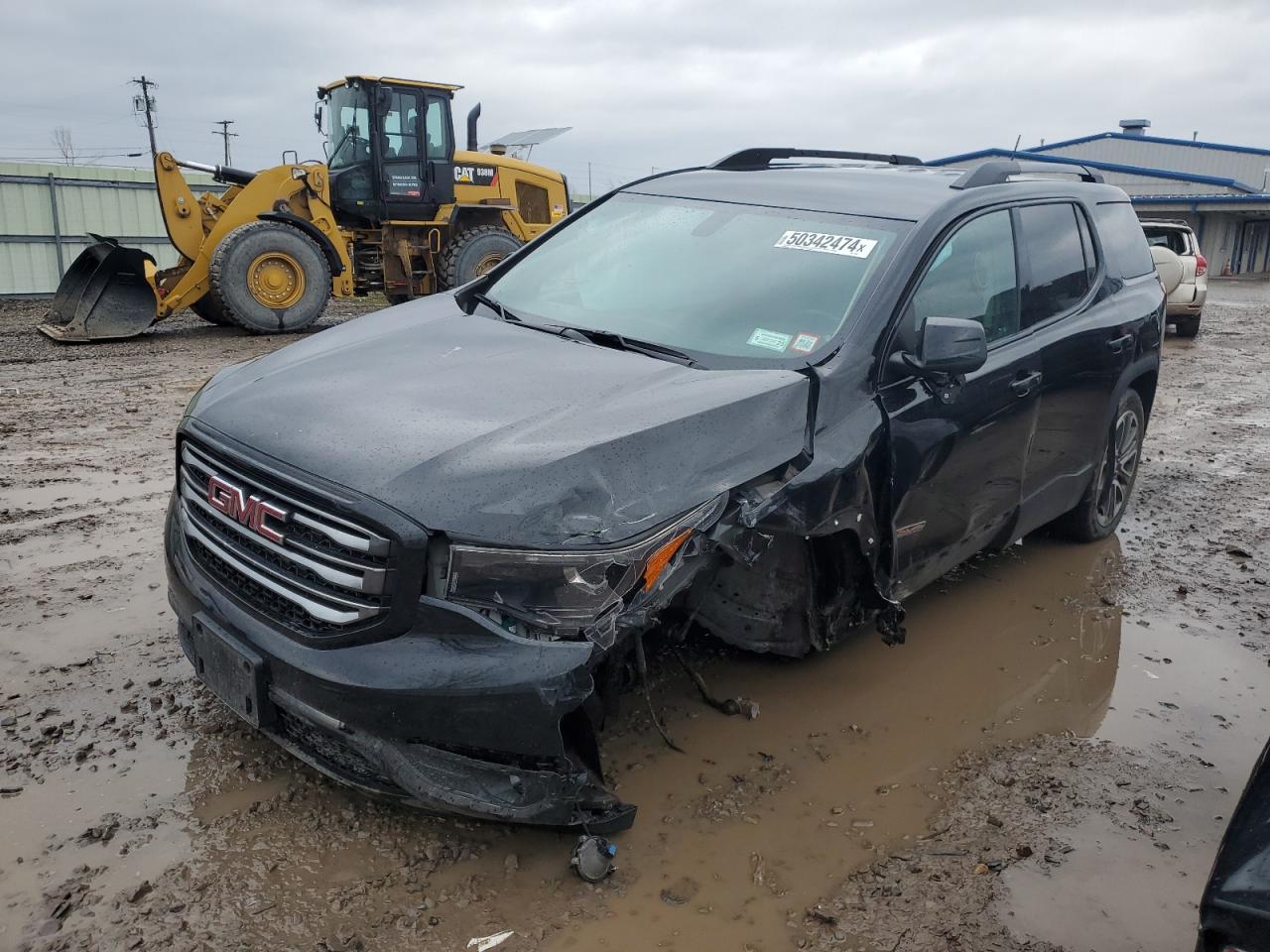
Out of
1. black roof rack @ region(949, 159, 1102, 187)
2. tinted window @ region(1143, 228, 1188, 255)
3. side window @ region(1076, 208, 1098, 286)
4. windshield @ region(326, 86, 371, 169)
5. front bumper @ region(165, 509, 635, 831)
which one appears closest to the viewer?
front bumper @ region(165, 509, 635, 831)

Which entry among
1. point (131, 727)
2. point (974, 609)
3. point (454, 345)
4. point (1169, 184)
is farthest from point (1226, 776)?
point (1169, 184)

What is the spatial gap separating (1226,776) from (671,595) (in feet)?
6.80

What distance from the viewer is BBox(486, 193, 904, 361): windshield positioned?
11.3 feet

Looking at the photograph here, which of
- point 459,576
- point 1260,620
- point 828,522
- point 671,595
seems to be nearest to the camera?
point 459,576

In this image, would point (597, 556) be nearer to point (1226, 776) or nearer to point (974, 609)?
point (1226, 776)

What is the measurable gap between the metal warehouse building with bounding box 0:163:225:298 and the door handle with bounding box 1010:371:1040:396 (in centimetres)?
1561

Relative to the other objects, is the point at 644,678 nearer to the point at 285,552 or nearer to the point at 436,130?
the point at 285,552

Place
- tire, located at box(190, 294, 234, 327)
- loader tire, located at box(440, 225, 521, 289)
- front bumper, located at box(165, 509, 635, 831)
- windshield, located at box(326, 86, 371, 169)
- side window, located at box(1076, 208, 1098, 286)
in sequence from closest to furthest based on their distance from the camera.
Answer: front bumper, located at box(165, 509, 635, 831) < side window, located at box(1076, 208, 1098, 286) < tire, located at box(190, 294, 234, 327) < windshield, located at box(326, 86, 371, 169) < loader tire, located at box(440, 225, 521, 289)

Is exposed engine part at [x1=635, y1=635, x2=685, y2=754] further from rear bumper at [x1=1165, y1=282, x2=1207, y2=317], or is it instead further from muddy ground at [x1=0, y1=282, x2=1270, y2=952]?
rear bumper at [x1=1165, y1=282, x2=1207, y2=317]

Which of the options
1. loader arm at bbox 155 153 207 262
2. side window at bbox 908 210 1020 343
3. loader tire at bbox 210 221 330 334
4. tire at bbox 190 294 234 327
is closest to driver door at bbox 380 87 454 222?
loader tire at bbox 210 221 330 334

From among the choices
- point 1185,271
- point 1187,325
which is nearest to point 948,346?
point 1185,271

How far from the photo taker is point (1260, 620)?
15.0ft

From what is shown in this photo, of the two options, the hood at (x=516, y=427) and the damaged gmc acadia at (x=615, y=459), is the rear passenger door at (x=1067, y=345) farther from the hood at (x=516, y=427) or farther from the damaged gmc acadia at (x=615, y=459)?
the hood at (x=516, y=427)

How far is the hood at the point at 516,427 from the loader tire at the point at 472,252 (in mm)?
10018
